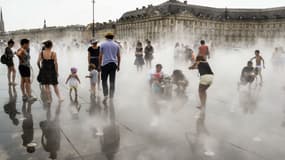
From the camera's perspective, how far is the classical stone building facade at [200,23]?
10012cm

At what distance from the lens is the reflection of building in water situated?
329 ft

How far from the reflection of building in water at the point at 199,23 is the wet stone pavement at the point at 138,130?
3526 inches

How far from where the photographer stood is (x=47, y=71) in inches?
328

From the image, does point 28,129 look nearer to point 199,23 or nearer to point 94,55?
point 94,55

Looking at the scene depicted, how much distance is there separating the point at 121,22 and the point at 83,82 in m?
115

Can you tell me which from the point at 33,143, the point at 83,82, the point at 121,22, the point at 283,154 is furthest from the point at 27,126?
the point at 121,22

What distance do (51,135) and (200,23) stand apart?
347 ft

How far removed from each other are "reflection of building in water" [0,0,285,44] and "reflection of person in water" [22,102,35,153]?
90.6m

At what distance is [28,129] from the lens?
20.0 feet

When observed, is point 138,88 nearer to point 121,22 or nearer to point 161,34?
point 161,34

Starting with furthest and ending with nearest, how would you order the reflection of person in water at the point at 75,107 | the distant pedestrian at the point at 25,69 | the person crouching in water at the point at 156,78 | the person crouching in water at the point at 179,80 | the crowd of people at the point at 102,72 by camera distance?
the person crouching in water at the point at 179,80, the person crouching in water at the point at 156,78, the distant pedestrian at the point at 25,69, the crowd of people at the point at 102,72, the reflection of person in water at the point at 75,107

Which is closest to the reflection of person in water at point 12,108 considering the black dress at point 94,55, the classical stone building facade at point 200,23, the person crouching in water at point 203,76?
the black dress at point 94,55

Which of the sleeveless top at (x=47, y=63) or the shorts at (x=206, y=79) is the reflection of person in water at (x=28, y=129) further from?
the shorts at (x=206, y=79)

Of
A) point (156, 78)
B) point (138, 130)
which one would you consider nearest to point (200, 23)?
point (156, 78)
